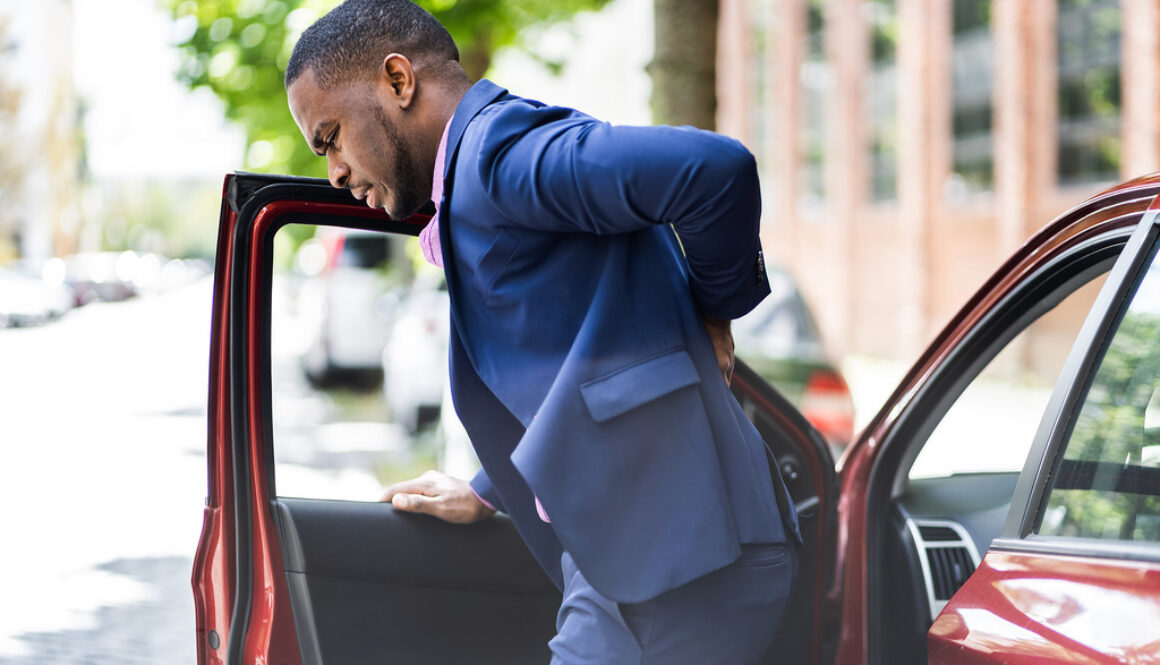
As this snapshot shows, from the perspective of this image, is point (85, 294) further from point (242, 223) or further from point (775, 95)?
point (242, 223)

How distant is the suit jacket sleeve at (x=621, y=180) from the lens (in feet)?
5.43

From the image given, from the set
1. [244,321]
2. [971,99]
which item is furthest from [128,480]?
[971,99]

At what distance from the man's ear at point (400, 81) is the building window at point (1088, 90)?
15257 mm

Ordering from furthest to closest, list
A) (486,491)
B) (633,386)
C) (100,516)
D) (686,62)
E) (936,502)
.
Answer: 1. (100,516)
2. (686,62)
3. (936,502)
4. (486,491)
5. (633,386)

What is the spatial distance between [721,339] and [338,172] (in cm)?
74

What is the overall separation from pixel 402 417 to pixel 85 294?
47656 mm

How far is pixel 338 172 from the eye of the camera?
213 cm

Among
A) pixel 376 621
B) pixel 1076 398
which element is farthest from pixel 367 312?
pixel 1076 398

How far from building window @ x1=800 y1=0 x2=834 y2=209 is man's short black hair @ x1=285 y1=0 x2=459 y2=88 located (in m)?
21.3

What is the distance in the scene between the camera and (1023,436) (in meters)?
12.6

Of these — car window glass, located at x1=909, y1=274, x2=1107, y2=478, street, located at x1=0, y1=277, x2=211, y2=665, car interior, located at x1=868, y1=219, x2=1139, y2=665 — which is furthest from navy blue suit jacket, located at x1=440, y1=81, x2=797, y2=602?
car window glass, located at x1=909, y1=274, x2=1107, y2=478

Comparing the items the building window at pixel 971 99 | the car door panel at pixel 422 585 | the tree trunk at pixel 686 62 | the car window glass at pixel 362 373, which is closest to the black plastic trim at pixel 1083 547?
the car door panel at pixel 422 585

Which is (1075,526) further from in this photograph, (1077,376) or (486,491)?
(486,491)

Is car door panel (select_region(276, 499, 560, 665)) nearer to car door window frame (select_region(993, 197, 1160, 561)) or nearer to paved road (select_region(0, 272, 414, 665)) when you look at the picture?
paved road (select_region(0, 272, 414, 665))
